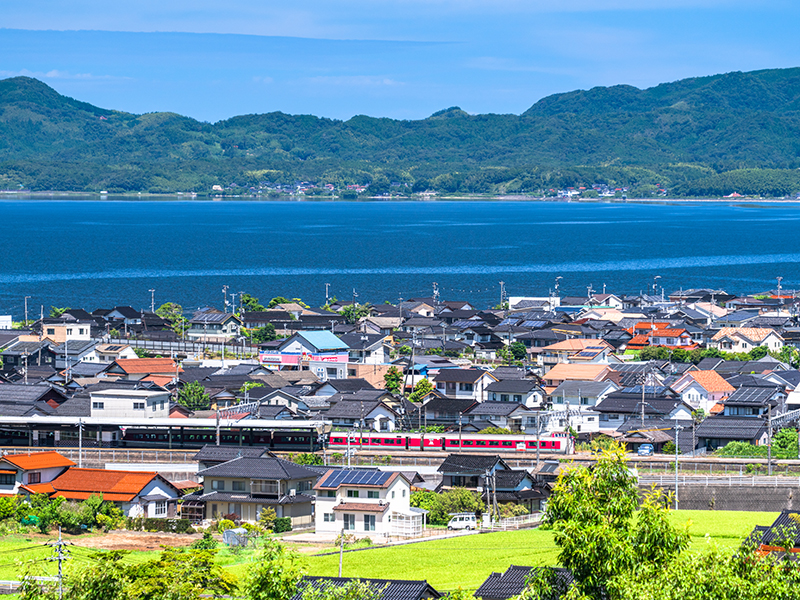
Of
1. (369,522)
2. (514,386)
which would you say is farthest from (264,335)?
(369,522)

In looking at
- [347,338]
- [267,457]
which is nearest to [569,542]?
[267,457]

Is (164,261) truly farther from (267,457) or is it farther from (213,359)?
(267,457)

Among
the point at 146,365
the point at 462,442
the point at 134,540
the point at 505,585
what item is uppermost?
the point at 505,585

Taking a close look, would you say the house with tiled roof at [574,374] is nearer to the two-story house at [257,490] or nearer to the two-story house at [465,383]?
the two-story house at [465,383]

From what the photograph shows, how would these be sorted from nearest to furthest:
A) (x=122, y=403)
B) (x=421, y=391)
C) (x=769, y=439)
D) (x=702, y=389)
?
(x=769, y=439), (x=122, y=403), (x=702, y=389), (x=421, y=391)

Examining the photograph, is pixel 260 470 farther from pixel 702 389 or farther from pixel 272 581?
pixel 702 389

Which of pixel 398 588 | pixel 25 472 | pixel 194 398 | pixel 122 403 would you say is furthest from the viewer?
pixel 194 398

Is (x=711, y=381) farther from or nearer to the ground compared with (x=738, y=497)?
farther from the ground
